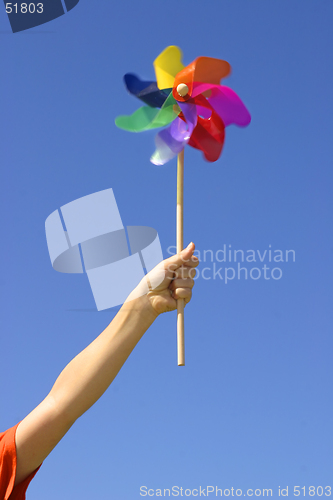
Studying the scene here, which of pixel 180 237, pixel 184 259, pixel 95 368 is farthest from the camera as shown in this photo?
pixel 180 237

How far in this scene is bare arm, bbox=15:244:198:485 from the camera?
2.33 meters

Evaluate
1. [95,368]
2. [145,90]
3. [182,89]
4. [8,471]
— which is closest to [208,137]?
[182,89]

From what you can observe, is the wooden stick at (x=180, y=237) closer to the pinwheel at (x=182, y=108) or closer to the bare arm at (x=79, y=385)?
the pinwheel at (x=182, y=108)

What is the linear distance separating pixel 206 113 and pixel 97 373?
2.05 metres

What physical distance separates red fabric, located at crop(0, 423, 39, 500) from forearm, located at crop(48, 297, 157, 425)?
27 cm

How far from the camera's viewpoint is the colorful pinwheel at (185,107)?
3.47m

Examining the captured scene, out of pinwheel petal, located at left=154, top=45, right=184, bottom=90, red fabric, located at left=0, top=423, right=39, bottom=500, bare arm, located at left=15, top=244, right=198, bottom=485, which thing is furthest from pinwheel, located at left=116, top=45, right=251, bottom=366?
red fabric, located at left=0, top=423, right=39, bottom=500

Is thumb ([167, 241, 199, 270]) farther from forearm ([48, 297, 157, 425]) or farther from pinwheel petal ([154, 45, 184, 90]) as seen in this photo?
pinwheel petal ([154, 45, 184, 90])

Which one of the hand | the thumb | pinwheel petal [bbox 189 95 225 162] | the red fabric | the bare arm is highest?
pinwheel petal [bbox 189 95 225 162]

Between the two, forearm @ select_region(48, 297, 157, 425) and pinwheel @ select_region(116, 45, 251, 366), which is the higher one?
pinwheel @ select_region(116, 45, 251, 366)

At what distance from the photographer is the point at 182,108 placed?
3.48 m

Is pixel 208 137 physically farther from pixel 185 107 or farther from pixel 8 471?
pixel 8 471

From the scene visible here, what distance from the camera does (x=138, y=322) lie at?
8.76ft

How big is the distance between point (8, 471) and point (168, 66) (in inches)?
110
